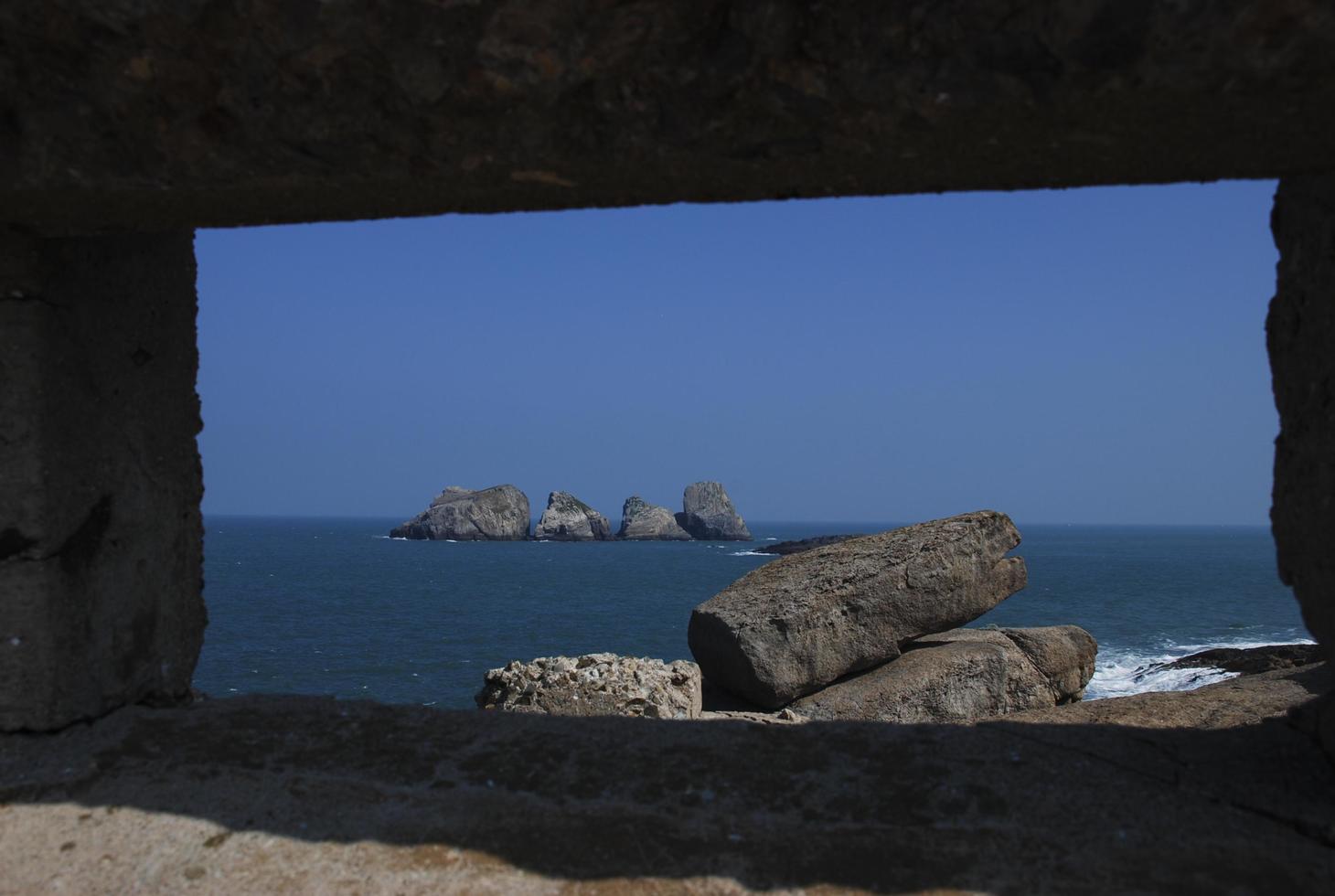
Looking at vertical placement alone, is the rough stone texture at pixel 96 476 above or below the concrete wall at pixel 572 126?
below

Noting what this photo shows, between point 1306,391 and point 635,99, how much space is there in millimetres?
1873

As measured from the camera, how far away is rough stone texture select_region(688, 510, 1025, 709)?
29.9 feet

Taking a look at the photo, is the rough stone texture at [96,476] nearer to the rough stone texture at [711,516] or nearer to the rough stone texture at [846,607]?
the rough stone texture at [846,607]

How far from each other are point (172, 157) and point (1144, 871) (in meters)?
3.00

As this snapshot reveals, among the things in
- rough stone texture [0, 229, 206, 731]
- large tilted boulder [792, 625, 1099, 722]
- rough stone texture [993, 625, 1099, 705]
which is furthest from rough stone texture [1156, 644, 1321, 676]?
rough stone texture [0, 229, 206, 731]

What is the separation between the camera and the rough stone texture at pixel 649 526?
11644 cm

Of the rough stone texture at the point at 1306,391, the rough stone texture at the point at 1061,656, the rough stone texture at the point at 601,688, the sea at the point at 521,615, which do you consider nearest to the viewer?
the rough stone texture at the point at 1306,391

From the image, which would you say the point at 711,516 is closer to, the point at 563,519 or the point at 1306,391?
the point at 563,519

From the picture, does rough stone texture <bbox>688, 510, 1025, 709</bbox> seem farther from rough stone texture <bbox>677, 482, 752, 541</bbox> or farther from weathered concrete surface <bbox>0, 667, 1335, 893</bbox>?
rough stone texture <bbox>677, 482, 752, 541</bbox>

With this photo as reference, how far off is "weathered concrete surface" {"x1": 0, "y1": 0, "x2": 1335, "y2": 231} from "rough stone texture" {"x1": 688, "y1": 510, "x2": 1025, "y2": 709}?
6.93 metres

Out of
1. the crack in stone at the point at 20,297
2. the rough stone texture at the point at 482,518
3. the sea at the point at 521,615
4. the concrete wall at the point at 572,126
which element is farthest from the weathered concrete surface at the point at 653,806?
the rough stone texture at the point at 482,518

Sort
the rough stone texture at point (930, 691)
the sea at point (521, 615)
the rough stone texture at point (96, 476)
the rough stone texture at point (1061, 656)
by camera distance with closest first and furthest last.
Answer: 1. the rough stone texture at point (96, 476)
2. the rough stone texture at point (930, 691)
3. the rough stone texture at point (1061, 656)
4. the sea at point (521, 615)

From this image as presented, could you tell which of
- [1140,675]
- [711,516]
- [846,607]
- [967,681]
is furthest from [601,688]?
[711,516]

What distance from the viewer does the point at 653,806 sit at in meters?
2.62
